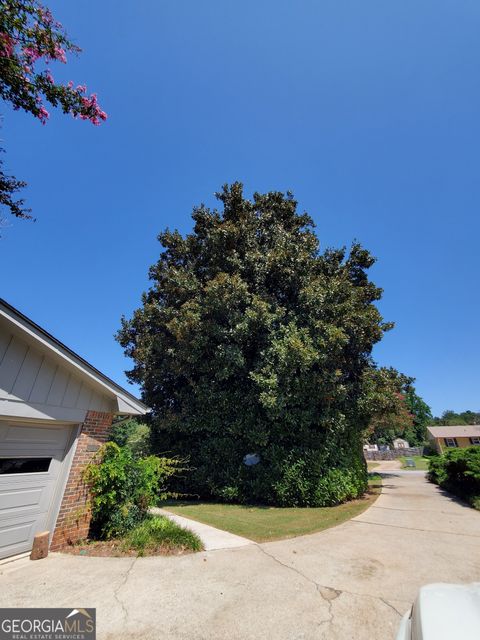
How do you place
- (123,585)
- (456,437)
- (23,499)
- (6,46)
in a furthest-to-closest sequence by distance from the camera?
(456,437) → (23,499) → (6,46) → (123,585)

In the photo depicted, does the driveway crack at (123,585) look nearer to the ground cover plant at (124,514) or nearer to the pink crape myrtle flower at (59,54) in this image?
the ground cover plant at (124,514)

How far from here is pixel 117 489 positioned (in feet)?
21.0

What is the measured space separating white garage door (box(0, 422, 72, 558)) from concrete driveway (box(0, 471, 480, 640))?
537 mm

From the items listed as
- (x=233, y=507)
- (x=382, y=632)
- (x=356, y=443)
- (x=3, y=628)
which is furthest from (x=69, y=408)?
(x=356, y=443)

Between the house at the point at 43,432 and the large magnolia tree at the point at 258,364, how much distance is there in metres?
5.80

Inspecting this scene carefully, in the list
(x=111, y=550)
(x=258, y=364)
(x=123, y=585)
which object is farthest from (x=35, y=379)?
(x=258, y=364)

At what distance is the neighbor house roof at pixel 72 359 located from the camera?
5.03 m

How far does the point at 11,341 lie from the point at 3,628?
13.0 feet

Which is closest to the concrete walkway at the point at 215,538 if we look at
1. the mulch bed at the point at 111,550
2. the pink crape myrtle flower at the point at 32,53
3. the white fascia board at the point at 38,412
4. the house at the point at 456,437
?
the mulch bed at the point at 111,550

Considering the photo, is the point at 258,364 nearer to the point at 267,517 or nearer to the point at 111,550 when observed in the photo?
the point at 267,517

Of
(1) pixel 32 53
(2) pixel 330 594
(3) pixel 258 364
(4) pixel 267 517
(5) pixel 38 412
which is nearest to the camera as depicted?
(2) pixel 330 594

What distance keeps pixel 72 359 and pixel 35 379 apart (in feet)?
2.28

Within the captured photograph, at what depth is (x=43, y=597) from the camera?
3855 millimetres

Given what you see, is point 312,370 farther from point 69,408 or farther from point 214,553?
point 69,408
